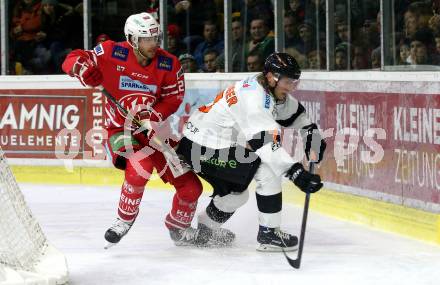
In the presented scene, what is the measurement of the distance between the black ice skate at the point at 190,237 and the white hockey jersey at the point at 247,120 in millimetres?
451

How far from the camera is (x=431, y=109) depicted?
5172 millimetres

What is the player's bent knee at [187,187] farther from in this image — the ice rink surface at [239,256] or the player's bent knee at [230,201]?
the ice rink surface at [239,256]

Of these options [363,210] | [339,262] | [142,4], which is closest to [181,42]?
[142,4]

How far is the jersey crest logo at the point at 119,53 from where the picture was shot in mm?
5184

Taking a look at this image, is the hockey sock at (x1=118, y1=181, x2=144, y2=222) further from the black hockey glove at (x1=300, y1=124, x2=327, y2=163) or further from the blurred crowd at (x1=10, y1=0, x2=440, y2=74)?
the blurred crowd at (x1=10, y1=0, x2=440, y2=74)

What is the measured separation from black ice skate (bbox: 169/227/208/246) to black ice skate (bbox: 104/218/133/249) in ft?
0.92

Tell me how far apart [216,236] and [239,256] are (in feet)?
1.16

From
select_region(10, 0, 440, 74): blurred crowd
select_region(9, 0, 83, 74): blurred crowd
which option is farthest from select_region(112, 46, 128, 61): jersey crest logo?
select_region(9, 0, 83, 74): blurred crowd

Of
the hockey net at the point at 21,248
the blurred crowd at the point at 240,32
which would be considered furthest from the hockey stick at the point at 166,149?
the blurred crowd at the point at 240,32

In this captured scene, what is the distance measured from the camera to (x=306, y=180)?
4566mm

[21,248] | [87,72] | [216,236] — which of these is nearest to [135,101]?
[87,72]

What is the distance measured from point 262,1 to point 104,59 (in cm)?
270

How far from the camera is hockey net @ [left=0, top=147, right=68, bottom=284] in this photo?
12.5 ft

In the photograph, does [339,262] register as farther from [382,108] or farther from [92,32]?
[92,32]
